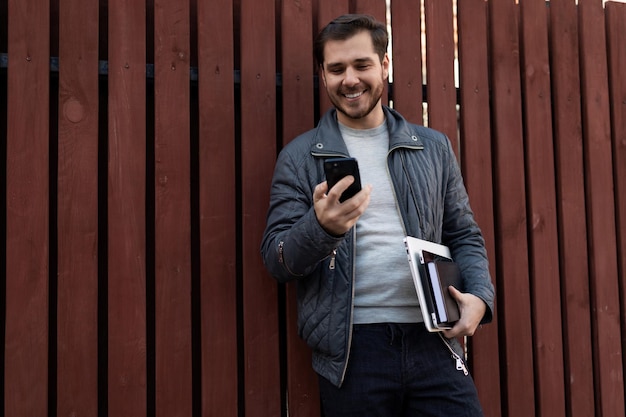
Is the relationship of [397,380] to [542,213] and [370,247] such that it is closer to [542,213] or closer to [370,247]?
[370,247]

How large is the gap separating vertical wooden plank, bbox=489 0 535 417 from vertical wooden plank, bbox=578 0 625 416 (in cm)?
40

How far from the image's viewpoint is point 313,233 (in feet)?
6.05

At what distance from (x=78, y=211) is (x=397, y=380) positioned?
1.40m

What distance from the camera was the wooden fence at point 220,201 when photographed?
2314 millimetres

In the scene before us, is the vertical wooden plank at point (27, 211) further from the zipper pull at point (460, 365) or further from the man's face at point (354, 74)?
the zipper pull at point (460, 365)

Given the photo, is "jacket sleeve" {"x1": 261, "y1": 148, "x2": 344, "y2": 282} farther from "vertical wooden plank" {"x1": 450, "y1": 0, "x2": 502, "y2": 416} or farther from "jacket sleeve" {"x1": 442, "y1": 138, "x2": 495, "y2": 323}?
"vertical wooden plank" {"x1": 450, "y1": 0, "x2": 502, "y2": 416}

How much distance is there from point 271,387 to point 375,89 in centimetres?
131

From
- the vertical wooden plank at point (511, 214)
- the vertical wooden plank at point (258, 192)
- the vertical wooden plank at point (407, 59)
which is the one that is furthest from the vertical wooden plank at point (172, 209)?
the vertical wooden plank at point (511, 214)

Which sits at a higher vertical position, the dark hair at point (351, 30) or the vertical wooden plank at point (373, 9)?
the vertical wooden plank at point (373, 9)

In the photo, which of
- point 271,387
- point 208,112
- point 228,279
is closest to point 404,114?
point 208,112

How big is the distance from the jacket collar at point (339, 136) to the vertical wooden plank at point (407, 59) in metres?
0.35

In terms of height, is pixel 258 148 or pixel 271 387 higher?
pixel 258 148

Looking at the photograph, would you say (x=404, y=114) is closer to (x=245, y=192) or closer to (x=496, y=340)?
(x=245, y=192)

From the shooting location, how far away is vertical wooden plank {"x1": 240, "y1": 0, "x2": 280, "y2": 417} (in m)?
2.47
